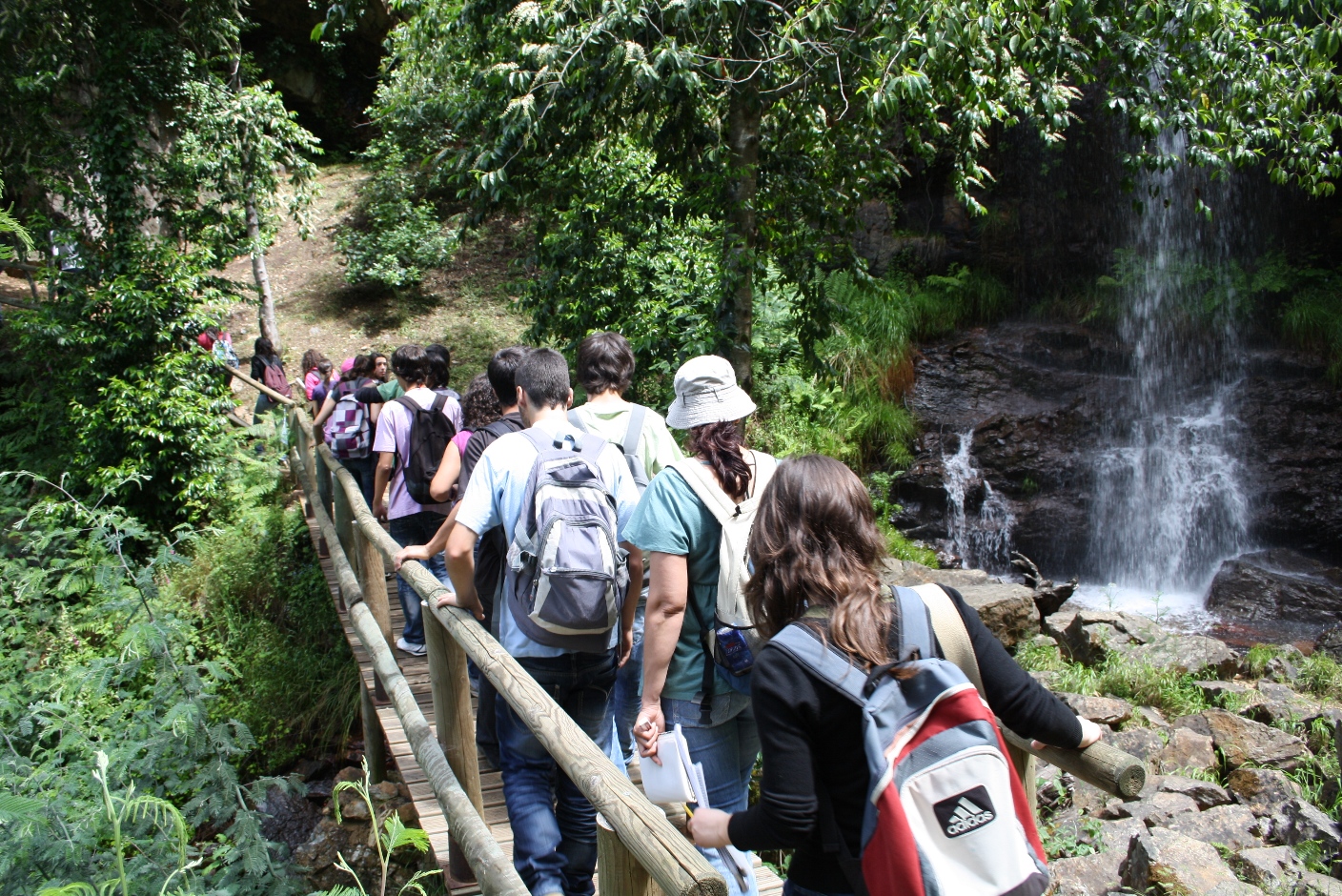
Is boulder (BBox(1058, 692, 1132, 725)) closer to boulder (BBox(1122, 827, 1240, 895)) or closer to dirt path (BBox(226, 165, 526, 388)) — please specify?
boulder (BBox(1122, 827, 1240, 895))

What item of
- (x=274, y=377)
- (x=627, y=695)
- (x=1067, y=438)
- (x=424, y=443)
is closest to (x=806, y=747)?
(x=627, y=695)

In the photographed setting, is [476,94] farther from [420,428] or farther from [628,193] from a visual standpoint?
[420,428]

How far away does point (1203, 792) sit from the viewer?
5.59 meters

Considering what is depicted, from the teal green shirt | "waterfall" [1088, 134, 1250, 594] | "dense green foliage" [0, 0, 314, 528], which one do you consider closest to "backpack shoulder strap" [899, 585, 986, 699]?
the teal green shirt

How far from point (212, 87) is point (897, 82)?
381 inches

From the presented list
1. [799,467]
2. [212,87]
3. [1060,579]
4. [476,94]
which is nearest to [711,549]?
[799,467]

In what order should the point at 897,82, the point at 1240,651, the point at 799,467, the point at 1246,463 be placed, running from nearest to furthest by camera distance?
the point at 799,467
the point at 897,82
the point at 1240,651
the point at 1246,463

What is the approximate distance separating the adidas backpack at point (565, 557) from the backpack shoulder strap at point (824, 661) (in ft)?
4.27

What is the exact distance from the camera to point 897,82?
5180mm

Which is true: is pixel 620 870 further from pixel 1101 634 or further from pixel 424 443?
pixel 1101 634

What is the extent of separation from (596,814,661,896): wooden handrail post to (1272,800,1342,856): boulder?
4.64 metres

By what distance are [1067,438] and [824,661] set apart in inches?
485

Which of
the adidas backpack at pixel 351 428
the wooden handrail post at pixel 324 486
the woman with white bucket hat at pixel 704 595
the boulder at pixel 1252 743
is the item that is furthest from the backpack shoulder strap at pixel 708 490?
the wooden handrail post at pixel 324 486

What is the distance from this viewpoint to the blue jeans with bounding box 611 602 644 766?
11.8ft
